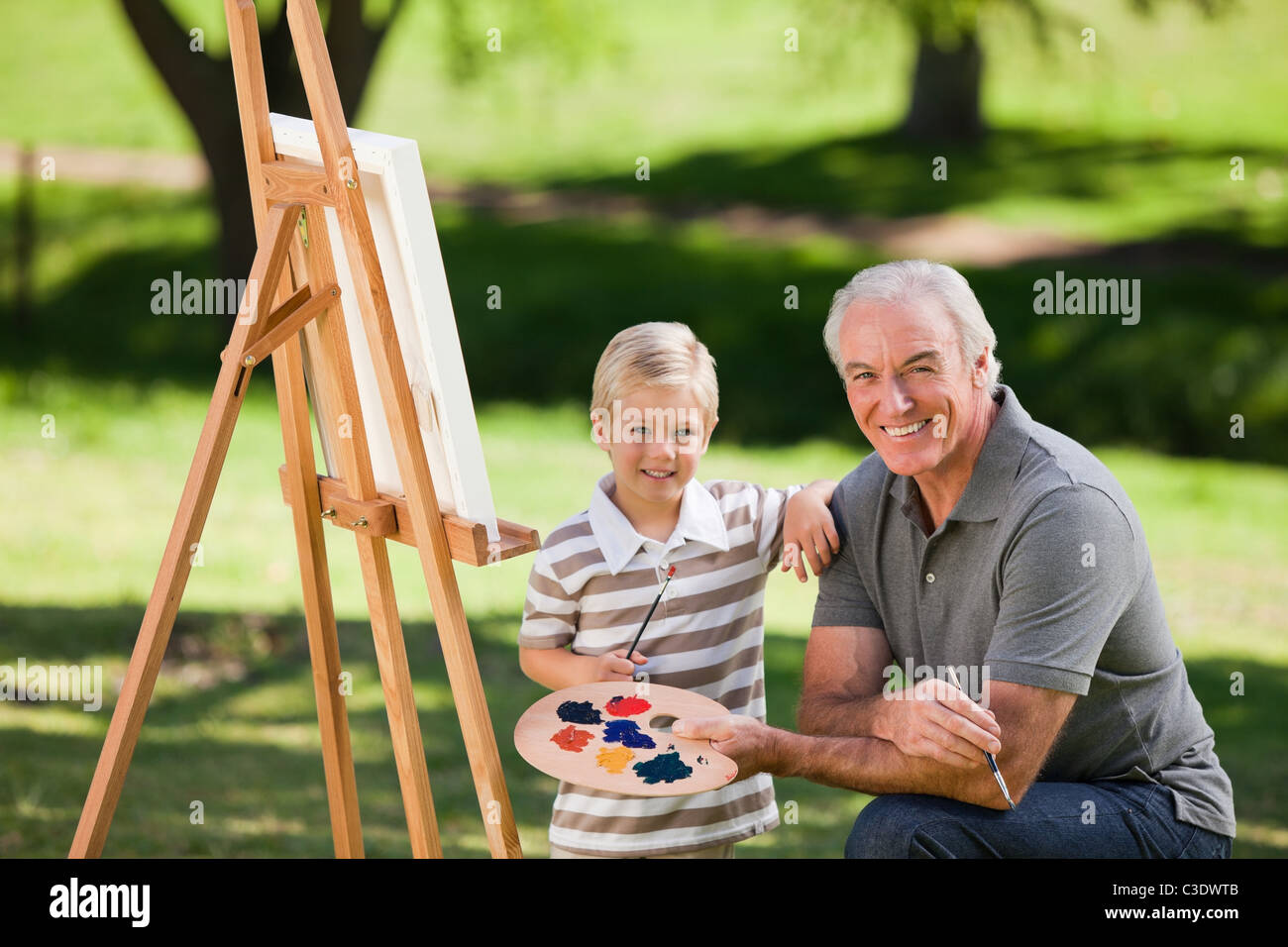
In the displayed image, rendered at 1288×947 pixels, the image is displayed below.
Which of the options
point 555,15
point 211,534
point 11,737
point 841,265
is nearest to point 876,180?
point 841,265

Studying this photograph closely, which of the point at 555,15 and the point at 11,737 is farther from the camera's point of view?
the point at 555,15

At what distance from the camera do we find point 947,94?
15.0 metres

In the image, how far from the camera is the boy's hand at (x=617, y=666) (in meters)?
2.97

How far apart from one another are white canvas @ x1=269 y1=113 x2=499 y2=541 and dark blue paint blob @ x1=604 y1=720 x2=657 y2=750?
1.49 feet

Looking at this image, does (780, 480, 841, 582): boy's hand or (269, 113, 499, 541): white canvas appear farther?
(780, 480, 841, 582): boy's hand

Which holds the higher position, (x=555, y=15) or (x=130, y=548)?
(x=555, y=15)

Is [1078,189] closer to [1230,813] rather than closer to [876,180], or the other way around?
[876,180]

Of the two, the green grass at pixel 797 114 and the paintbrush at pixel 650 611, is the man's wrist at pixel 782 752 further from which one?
the green grass at pixel 797 114

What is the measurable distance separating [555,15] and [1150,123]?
8.75m

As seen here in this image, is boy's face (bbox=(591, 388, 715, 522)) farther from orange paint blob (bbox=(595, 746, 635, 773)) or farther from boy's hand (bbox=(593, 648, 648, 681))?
orange paint blob (bbox=(595, 746, 635, 773))

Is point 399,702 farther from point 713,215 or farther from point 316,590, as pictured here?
point 713,215

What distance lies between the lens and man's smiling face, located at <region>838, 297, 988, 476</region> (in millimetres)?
2881

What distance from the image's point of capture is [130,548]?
7980 millimetres

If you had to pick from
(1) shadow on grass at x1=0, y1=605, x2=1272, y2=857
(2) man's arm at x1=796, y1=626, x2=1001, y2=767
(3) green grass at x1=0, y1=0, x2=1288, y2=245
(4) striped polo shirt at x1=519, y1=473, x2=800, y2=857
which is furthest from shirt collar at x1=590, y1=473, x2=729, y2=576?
(3) green grass at x1=0, y1=0, x2=1288, y2=245
